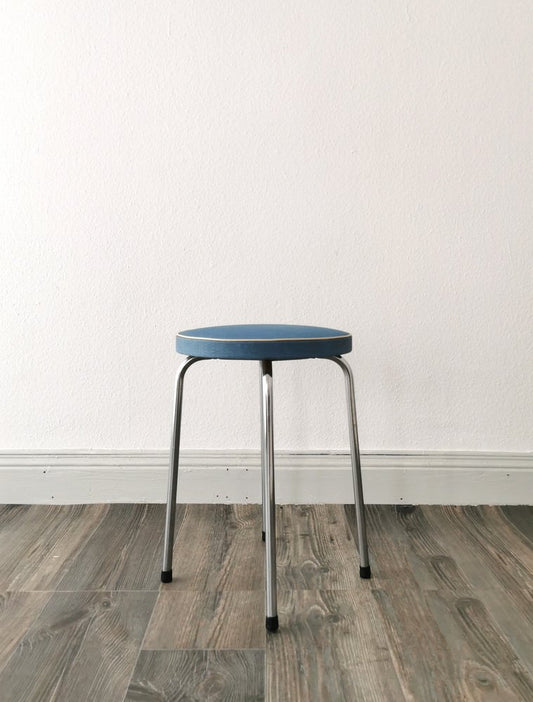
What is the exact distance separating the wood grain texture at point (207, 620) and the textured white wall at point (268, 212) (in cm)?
57

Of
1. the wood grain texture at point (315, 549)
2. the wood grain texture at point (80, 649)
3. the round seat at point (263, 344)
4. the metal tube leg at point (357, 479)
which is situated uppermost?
the round seat at point (263, 344)

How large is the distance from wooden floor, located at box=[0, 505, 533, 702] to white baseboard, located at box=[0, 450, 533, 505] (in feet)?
0.17

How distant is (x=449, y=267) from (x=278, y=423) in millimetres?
580

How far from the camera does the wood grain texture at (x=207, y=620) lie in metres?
1.15

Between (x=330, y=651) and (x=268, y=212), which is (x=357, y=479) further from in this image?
(x=268, y=212)

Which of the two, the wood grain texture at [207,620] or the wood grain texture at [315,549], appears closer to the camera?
the wood grain texture at [207,620]

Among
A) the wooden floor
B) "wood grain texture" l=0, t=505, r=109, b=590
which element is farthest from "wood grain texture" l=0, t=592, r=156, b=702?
"wood grain texture" l=0, t=505, r=109, b=590

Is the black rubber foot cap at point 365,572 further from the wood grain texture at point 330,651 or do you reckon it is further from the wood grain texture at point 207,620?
the wood grain texture at point 207,620

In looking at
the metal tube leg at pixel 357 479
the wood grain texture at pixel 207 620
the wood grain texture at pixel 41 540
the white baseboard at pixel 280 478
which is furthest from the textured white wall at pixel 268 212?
the wood grain texture at pixel 207 620

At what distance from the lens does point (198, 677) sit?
1.05m

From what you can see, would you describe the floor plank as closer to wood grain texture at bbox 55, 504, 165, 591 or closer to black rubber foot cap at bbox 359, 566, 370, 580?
black rubber foot cap at bbox 359, 566, 370, 580

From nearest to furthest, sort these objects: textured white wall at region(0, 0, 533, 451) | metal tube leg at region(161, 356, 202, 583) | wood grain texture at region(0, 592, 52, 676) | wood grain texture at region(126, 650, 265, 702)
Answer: wood grain texture at region(126, 650, 265, 702) < wood grain texture at region(0, 592, 52, 676) < metal tube leg at region(161, 356, 202, 583) < textured white wall at region(0, 0, 533, 451)

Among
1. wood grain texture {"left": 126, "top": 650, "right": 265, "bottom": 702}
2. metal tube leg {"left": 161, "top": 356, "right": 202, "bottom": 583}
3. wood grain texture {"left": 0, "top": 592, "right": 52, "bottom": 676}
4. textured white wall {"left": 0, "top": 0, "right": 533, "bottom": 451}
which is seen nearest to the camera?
wood grain texture {"left": 126, "top": 650, "right": 265, "bottom": 702}

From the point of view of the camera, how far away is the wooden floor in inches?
40.7
